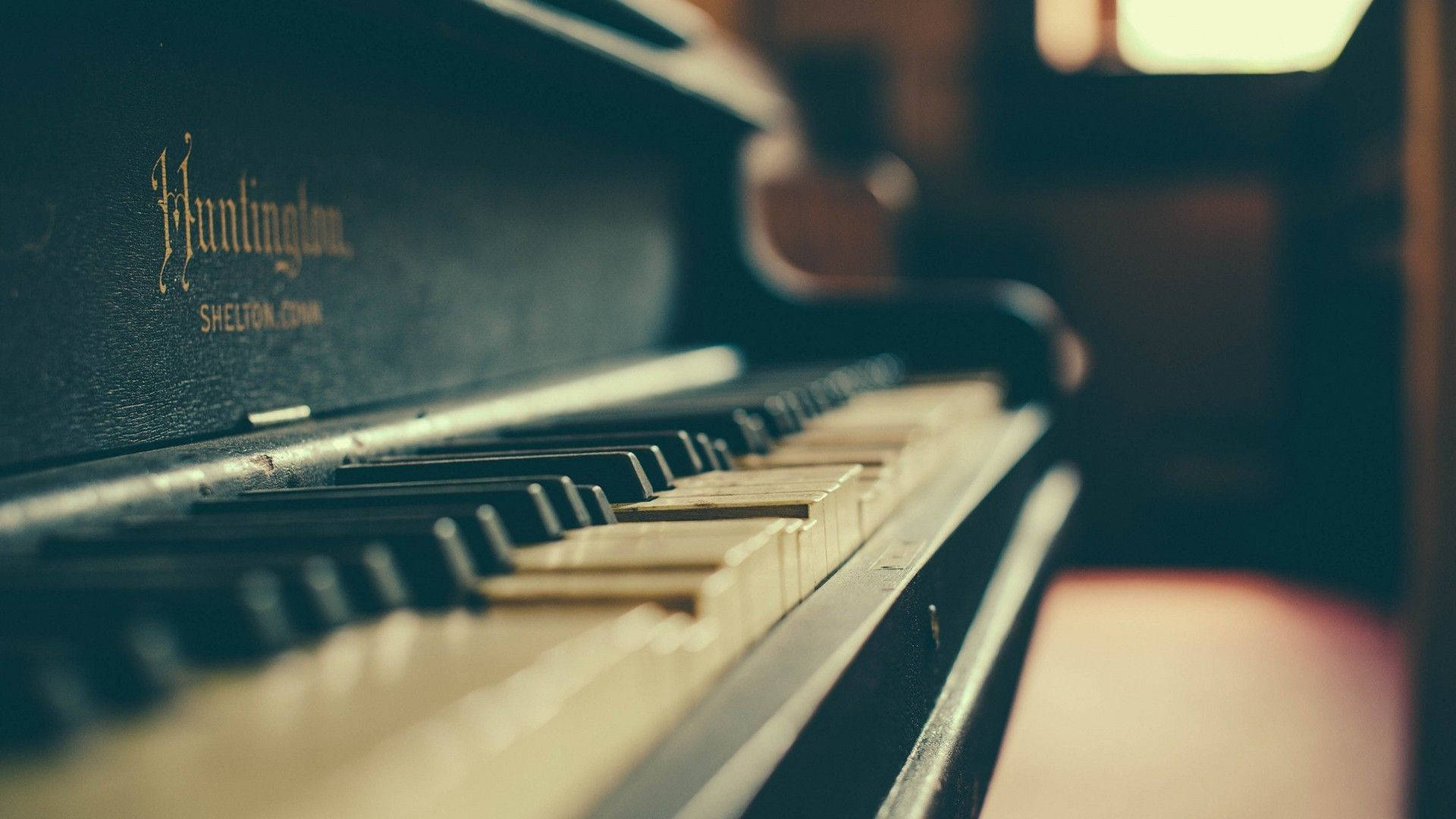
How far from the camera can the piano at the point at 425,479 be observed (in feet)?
1.28

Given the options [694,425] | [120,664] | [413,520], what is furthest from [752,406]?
[120,664]

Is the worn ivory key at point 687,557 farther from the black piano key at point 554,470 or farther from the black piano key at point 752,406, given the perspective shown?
the black piano key at point 752,406

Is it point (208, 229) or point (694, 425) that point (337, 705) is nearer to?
point (208, 229)

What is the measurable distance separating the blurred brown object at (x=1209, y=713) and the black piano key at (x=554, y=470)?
868mm

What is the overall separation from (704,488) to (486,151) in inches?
22.7

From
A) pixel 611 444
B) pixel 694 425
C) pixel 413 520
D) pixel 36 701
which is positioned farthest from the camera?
pixel 694 425

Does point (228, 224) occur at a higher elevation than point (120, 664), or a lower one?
higher

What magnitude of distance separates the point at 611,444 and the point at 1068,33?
3840mm

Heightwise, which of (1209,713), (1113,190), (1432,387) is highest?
(1113,190)

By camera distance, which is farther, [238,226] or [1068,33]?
[1068,33]

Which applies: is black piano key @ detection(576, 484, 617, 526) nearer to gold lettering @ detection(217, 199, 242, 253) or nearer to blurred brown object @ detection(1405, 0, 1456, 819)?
gold lettering @ detection(217, 199, 242, 253)

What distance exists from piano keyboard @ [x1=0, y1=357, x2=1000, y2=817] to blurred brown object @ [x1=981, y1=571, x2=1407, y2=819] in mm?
962

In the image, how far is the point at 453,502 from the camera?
0.65 meters

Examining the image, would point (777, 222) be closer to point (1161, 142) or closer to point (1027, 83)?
point (1027, 83)
